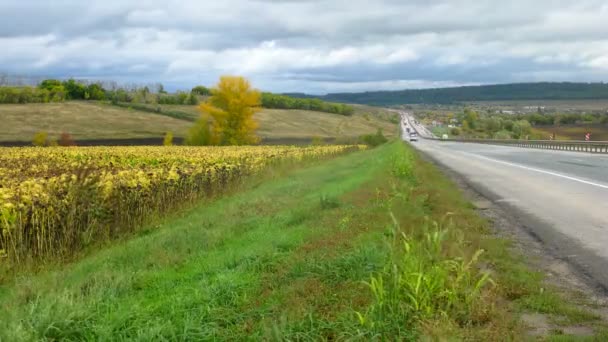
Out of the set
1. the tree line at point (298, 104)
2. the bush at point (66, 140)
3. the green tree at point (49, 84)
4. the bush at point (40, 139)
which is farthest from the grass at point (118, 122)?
the tree line at point (298, 104)

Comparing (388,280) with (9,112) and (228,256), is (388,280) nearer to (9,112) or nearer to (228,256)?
(228,256)

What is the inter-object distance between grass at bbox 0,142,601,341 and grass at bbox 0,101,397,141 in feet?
271

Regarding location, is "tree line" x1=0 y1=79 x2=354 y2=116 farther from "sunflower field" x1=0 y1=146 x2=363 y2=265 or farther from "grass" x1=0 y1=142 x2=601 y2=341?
"grass" x1=0 y1=142 x2=601 y2=341

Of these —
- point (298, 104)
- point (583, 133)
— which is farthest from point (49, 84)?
point (583, 133)

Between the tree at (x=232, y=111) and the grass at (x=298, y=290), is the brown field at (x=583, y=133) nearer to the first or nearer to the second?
the tree at (x=232, y=111)

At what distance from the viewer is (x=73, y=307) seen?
18.9ft

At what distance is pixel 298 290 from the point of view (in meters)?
6.43

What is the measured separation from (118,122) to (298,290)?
103755mm

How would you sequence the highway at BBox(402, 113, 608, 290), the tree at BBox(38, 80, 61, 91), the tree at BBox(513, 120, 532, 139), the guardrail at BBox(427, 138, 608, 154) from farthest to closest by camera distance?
the tree at BBox(38, 80, 61, 91) → the tree at BBox(513, 120, 532, 139) → the guardrail at BBox(427, 138, 608, 154) → the highway at BBox(402, 113, 608, 290)

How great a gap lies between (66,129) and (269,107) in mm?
66622

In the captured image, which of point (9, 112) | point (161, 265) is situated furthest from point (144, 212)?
point (9, 112)

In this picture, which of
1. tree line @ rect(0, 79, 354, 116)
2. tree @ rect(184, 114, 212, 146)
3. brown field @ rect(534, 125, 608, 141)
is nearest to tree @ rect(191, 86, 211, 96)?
tree line @ rect(0, 79, 354, 116)

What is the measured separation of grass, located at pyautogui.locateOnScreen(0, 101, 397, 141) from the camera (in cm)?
9388

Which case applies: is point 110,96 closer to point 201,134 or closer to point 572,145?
point 201,134
